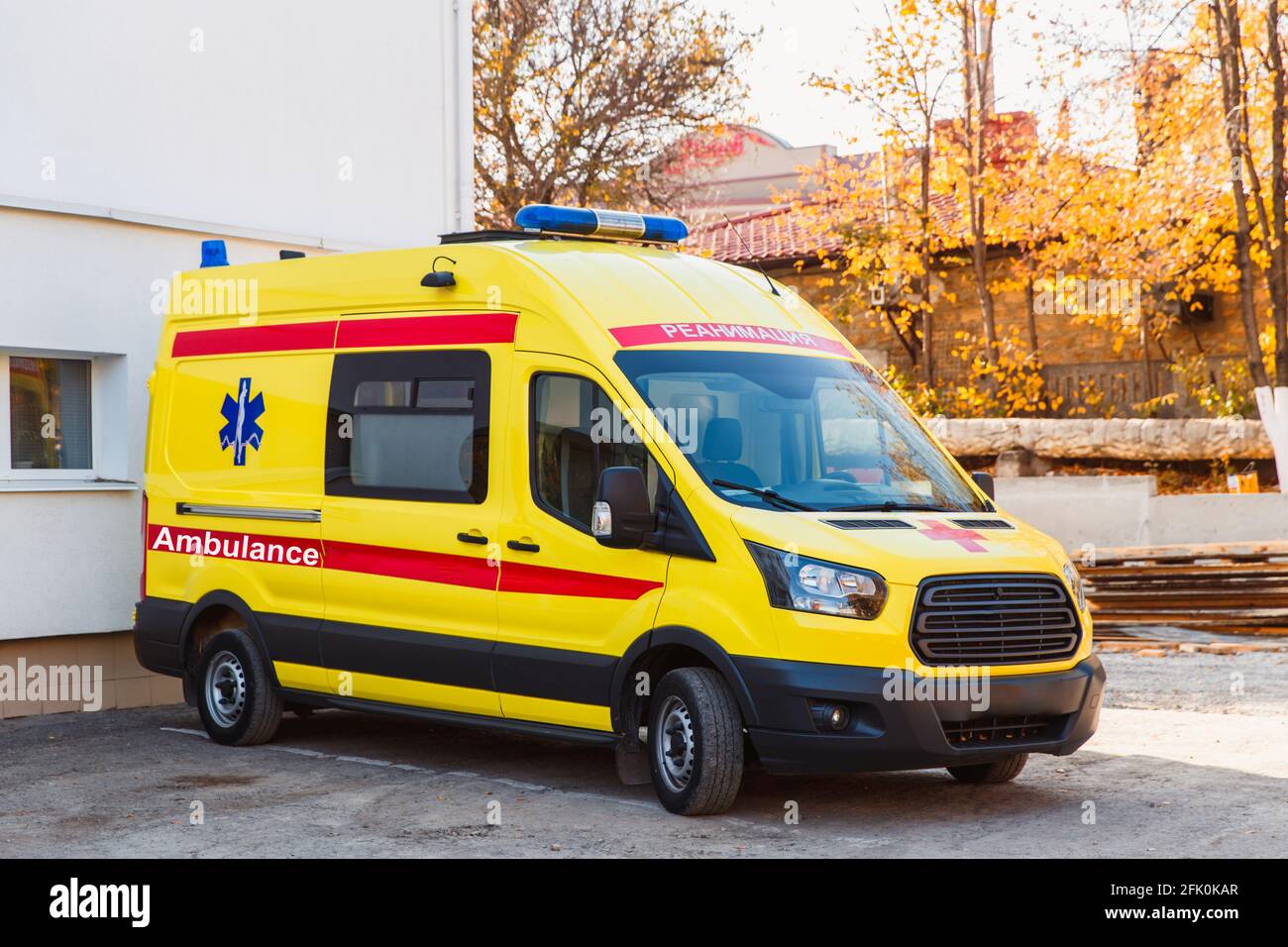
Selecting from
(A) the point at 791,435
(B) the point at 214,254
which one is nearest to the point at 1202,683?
(A) the point at 791,435

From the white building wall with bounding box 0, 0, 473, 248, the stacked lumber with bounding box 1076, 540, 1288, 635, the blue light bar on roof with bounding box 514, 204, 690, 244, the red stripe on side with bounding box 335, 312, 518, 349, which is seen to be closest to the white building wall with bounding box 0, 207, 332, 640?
the white building wall with bounding box 0, 0, 473, 248

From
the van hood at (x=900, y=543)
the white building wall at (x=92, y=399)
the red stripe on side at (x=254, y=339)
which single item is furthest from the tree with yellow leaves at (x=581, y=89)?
the van hood at (x=900, y=543)

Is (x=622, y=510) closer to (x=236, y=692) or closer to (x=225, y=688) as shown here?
(x=236, y=692)

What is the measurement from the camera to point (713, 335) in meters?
8.47

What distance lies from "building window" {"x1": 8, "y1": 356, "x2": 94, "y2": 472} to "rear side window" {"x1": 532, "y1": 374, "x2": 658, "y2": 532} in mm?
4884

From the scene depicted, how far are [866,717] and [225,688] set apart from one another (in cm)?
449

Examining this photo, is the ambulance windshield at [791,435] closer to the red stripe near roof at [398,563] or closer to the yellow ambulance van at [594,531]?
the yellow ambulance van at [594,531]

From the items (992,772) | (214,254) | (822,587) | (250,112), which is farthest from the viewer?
(250,112)

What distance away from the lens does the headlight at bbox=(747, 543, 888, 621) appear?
7.30 meters

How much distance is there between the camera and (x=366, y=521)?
30.3ft

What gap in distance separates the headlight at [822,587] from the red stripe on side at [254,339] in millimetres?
3504
